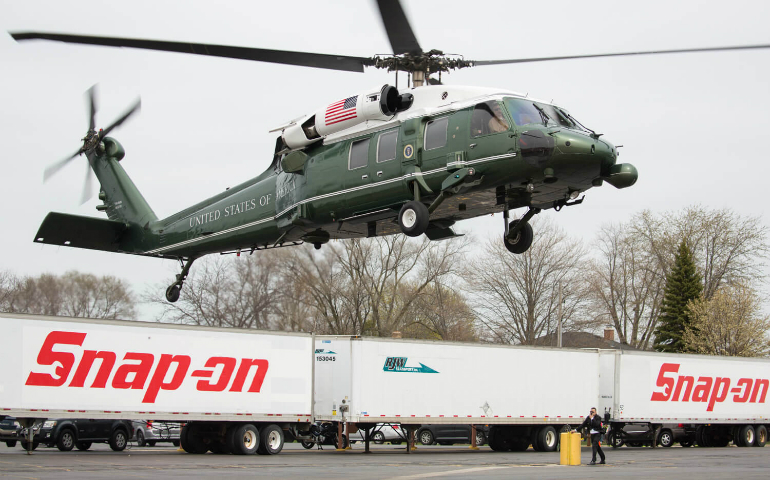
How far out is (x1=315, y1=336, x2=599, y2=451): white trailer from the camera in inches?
957

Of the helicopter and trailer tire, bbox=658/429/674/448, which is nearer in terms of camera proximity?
the helicopter

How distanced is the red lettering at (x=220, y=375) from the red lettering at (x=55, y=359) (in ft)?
9.68

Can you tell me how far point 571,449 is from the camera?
69.3 ft

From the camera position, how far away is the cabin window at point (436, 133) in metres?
17.7

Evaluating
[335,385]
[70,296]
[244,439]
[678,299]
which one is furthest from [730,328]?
[70,296]

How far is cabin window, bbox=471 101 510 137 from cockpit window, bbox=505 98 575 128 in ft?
0.71

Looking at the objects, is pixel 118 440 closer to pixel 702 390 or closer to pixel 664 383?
pixel 664 383

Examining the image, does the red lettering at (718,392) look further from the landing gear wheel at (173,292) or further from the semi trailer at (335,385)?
the landing gear wheel at (173,292)

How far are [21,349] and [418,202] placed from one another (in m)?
9.25

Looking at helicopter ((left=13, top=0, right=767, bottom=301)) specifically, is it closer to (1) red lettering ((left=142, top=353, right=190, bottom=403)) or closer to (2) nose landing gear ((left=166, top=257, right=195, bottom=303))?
(2) nose landing gear ((left=166, top=257, right=195, bottom=303))

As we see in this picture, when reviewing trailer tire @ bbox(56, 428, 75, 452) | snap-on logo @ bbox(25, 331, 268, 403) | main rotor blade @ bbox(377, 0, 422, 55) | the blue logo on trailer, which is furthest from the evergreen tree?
main rotor blade @ bbox(377, 0, 422, 55)

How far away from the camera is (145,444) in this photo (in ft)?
105

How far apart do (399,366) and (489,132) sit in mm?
9744

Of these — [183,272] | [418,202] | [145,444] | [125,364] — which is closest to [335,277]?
[145,444]
